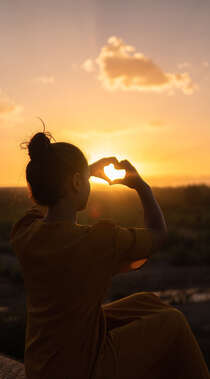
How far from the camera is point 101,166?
2439 millimetres

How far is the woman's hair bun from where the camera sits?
6.82ft

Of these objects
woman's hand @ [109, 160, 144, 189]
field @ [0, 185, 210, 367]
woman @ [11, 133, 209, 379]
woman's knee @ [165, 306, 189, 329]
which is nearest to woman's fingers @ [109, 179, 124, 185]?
woman's hand @ [109, 160, 144, 189]

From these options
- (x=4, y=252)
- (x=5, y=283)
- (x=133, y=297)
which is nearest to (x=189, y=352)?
(x=133, y=297)

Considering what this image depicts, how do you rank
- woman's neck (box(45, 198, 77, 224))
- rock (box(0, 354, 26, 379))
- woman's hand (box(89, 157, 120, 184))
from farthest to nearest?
rock (box(0, 354, 26, 379))
woman's hand (box(89, 157, 120, 184))
woman's neck (box(45, 198, 77, 224))

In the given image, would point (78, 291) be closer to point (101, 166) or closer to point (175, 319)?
point (175, 319)

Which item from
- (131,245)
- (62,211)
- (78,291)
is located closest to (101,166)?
(62,211)

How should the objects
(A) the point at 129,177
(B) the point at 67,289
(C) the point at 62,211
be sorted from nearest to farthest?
(B) the point at 67,289
(C) the point at 62,211
(A) the point at 129,177

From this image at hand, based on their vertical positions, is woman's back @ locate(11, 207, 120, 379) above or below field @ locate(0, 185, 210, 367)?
above

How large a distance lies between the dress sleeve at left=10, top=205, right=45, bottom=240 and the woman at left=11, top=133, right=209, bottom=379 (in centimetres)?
5

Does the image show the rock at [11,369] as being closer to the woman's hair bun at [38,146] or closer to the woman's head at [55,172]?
the woman's head at [55,172]

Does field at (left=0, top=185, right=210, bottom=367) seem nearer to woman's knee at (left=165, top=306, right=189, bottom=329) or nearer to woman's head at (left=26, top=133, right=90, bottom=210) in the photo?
woman's head at (left=26, top=133, right=90, bottom=210)

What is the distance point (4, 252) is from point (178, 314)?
12395 mm

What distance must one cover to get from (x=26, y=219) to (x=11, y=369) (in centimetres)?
161

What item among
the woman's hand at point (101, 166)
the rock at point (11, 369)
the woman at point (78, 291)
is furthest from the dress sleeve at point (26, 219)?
the rock at point (11, 369)
